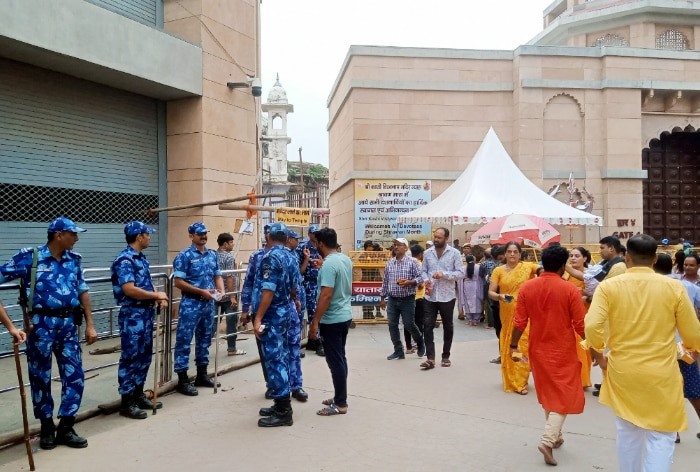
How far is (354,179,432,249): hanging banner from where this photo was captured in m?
17.4

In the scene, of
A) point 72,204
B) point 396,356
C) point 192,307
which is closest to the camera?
point 192,307

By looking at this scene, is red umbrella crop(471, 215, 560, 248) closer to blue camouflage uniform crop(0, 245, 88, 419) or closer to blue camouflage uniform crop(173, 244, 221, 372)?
blue camouflage uniform crop(173, 244, 221, 372)

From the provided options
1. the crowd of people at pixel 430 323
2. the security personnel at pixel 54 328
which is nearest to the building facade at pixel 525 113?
the crowd of people at pixel 430 323

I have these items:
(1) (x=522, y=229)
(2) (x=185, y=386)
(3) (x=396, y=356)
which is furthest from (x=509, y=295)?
(1) (x=522, y=229)

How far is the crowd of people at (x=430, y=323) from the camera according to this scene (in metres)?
3.43

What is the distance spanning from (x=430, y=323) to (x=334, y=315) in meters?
2.62

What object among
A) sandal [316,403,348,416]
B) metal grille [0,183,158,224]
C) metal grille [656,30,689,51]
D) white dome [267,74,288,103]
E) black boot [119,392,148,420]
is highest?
white dome [267,74,288,103]

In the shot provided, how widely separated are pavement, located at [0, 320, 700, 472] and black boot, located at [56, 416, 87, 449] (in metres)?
0.08

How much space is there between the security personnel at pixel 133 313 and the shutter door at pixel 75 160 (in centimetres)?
318

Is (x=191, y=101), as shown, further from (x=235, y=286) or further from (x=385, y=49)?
(x=385, y=49)

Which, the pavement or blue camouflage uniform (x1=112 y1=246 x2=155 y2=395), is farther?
blue camouflage uniform (x1=112 y1=246 x2=155 y2=395)

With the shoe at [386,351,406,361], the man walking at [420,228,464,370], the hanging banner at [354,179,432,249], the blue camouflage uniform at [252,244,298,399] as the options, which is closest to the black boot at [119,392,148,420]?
the blue camouflage uniform at [252,244,298,399]

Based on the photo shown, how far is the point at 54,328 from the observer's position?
4.54 metres

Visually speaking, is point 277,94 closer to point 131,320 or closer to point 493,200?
point 493,200
